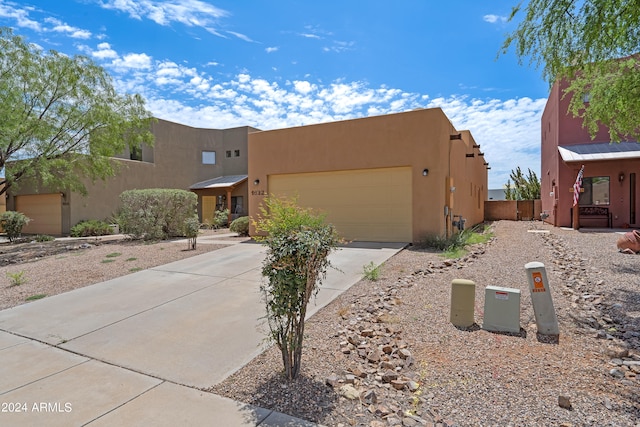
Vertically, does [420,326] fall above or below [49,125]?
below

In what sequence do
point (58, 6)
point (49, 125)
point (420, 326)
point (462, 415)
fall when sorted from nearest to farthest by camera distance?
point (462, 415)
point (420, 326)
point (58, 6)
point (49, 125)

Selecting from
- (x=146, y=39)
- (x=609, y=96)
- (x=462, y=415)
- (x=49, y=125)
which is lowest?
(x=462, y=415)

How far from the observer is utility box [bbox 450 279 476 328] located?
4391 millimetres

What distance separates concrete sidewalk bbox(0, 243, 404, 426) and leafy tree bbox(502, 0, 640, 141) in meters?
5.62

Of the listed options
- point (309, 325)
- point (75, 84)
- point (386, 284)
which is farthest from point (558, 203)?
point (75, 84)

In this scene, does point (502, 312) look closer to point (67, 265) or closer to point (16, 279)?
point (16, 279)

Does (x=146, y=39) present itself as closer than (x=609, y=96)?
No

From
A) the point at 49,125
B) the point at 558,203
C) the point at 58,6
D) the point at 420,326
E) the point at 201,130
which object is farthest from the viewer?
the point at 201,130

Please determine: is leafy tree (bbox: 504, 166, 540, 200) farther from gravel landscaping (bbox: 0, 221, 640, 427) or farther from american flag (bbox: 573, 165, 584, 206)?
gravel landscaping (bbox: 0, 221, 640, 427)

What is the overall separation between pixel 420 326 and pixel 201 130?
80.1 ft

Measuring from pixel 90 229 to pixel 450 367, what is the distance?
64.4 ft

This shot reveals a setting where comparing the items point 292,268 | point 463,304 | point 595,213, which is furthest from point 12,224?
point 595,213

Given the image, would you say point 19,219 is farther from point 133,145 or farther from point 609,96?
point 609,96

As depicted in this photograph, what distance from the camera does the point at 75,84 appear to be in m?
13.8
